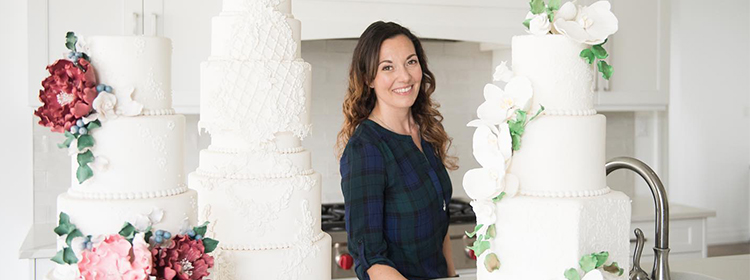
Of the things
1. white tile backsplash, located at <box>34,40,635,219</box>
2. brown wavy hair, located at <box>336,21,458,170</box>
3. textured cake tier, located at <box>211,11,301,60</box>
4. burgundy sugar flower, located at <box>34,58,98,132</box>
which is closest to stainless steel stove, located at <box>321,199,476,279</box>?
white tile backsplash, located at <box>34,40,635,219</box>

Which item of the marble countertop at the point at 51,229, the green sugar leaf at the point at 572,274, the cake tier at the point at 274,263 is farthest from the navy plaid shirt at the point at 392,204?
the marble countertop at the point at 51,229

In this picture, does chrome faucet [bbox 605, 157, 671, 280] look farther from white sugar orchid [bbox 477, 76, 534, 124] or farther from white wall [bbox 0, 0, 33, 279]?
white wall [bbox 0, 0, 33, 279]

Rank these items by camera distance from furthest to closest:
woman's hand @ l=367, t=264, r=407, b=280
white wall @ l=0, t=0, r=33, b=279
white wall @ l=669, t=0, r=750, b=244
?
white wall @ l=669, t=0, r=750, b=244 → white wall @ l=0, t=0, r=33, b=279 → woman's hand @ l=367, t=264, r=407, b=280

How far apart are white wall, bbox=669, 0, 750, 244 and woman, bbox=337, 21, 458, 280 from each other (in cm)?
506

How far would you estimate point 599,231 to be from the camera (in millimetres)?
1233

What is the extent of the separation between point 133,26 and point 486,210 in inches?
80.7

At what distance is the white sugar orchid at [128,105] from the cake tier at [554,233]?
25.0 inches

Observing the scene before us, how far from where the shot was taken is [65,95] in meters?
1.13

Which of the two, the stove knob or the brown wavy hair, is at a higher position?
the brown wavy hair

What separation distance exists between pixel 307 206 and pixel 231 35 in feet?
1.22

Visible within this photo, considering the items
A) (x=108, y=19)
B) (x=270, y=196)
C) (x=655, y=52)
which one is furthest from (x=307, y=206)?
(x=655, y=52)

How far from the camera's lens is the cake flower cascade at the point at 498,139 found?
1.22m

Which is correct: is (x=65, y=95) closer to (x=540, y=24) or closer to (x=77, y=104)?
(x=77, y=104)

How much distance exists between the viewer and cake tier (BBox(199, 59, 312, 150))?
1403mm
